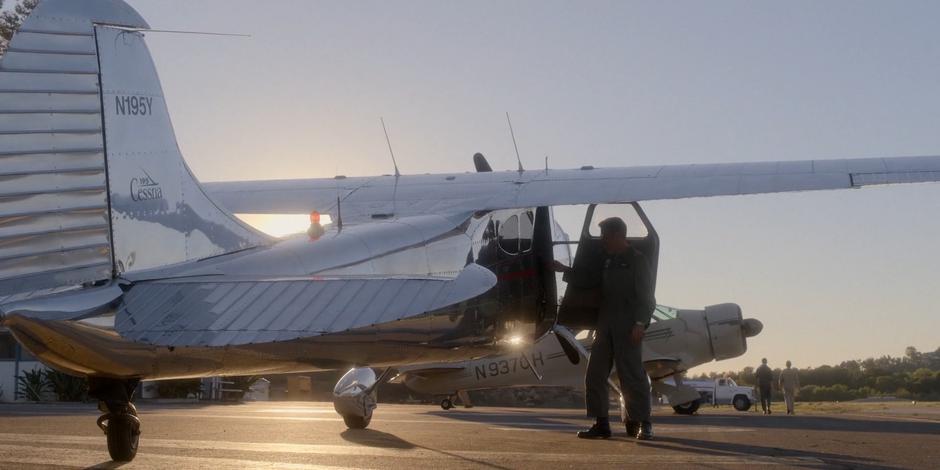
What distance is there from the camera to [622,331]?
9.47 m

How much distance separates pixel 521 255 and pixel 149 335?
15.8 ft

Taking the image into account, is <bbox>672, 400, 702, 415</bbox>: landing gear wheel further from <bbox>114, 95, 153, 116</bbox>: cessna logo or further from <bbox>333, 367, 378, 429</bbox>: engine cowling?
<bbox>114, 95, 153, 116</bbox>: cessna logo

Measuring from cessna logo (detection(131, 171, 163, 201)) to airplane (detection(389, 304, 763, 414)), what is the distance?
42.2 feet

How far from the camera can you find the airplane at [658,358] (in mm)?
20125

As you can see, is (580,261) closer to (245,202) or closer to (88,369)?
(245,202)

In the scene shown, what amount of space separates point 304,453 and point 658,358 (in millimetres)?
12398

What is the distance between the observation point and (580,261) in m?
10.1

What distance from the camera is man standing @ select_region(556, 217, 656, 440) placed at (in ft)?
31.0

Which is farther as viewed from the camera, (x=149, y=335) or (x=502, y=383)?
(x=502, y=383)

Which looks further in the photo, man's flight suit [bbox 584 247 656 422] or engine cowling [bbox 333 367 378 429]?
engine cowling [bbox 333 367 378 429]

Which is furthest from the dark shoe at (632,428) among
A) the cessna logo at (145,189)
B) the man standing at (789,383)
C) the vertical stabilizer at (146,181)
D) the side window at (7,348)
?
the side window at (7,348)

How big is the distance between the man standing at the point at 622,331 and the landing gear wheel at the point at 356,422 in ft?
8.81

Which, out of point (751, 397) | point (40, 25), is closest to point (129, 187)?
point (40, 25)

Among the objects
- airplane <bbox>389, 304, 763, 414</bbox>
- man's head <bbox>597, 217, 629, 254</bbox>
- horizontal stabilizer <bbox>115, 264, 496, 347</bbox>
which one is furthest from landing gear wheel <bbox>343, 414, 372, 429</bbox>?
airplane <bbox>389, 304, 763, 414</bbox>
